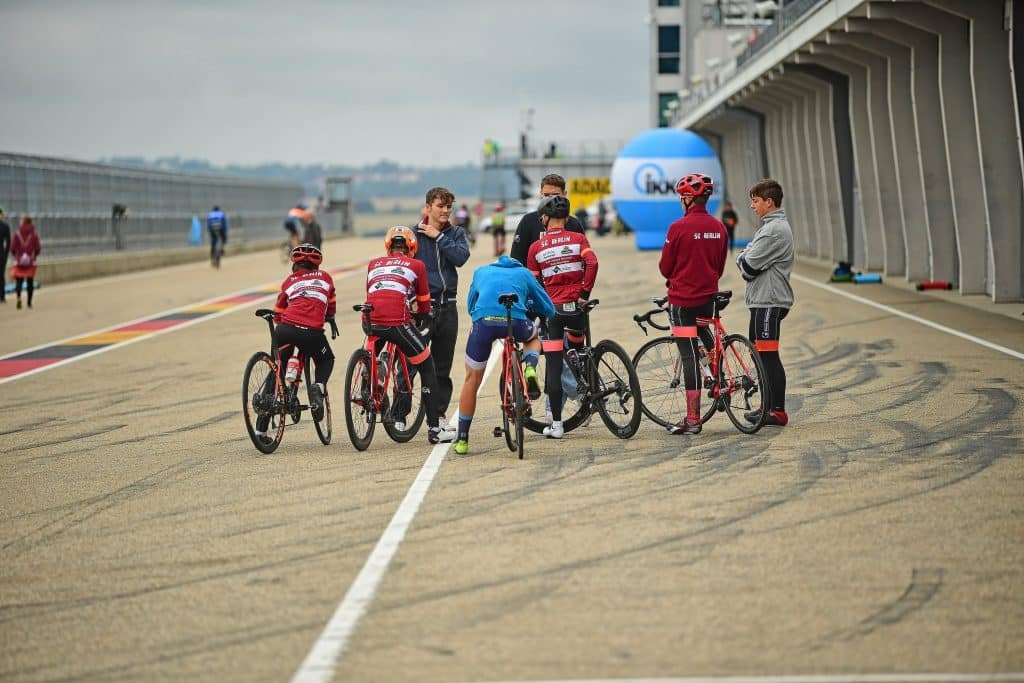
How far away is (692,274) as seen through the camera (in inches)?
452

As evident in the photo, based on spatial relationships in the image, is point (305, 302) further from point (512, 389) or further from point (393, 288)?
point (512, 389)

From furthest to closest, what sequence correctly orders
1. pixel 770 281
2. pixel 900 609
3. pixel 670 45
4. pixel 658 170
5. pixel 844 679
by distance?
1. pixel 670 45
2. pixel 658 170
3. pixel 770 281
4. pixel 900 609
5. pixel 844 679

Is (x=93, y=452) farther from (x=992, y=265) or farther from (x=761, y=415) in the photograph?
(x=992, y=265)

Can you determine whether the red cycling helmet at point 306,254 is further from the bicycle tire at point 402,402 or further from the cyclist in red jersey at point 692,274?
the cyclist in red jersey at point 692,274

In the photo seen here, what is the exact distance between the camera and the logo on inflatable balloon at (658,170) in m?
45.6

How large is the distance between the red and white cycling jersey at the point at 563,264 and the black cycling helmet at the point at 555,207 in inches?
5.0

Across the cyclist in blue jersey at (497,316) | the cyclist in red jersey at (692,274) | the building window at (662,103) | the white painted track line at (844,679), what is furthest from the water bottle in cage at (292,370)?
the building window at (662,103)

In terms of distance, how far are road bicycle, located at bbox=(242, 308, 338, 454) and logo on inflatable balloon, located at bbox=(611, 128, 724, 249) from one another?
34153mm

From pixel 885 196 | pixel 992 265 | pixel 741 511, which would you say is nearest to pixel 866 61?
pixel 885 196

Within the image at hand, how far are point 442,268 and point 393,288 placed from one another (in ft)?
1.81

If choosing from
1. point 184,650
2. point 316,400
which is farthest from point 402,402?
point 184,650

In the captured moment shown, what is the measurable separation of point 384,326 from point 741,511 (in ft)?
11.5

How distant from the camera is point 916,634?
6121 mm

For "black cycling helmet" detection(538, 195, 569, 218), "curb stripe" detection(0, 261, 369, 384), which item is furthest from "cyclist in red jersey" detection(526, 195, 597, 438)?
"curb stripe" detection(0, 261, 369, 384)
